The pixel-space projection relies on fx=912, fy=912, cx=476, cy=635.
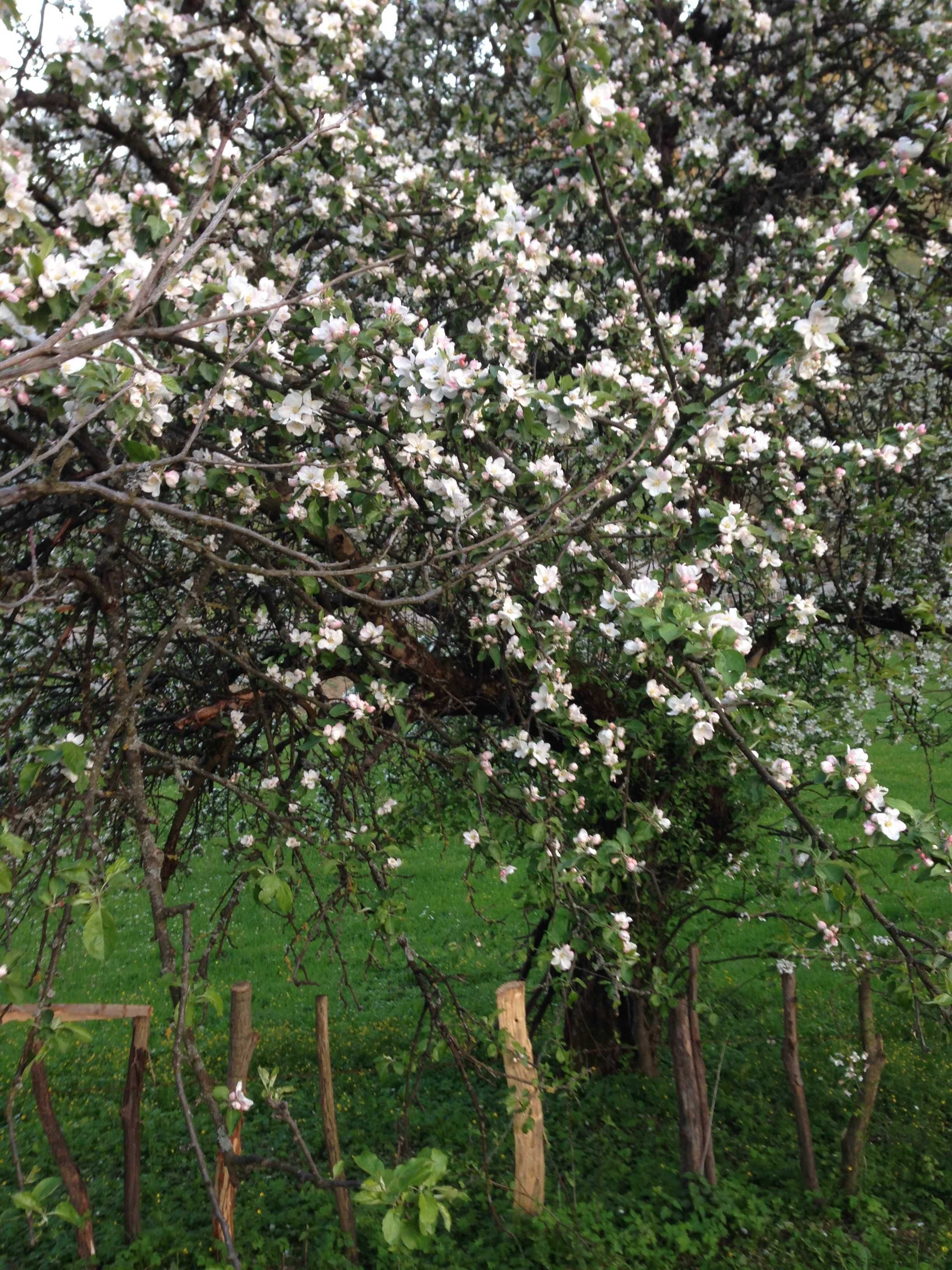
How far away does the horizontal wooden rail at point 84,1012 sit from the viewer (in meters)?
2.02

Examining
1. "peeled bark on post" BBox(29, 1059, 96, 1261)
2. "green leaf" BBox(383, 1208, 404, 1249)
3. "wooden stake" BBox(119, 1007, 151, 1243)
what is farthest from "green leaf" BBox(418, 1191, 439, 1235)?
"wooden stake" BBox(119, 1007, 151, 1243)

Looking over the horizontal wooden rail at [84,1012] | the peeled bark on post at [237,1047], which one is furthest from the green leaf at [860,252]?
the peeled bark on post at [237,1047]

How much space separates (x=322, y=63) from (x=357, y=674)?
2.71m

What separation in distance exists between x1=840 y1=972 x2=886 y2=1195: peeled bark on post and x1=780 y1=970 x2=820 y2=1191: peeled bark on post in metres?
0.13

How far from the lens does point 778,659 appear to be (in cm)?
539

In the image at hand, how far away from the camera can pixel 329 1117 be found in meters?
3.32

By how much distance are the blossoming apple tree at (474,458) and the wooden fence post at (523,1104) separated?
218 millimetres

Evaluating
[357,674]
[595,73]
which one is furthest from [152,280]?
[357,674]

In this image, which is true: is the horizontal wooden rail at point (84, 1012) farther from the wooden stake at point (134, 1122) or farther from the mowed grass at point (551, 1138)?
the mowed grass at point (551, 1138)

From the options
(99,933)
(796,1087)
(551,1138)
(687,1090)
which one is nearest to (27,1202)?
(99,933)

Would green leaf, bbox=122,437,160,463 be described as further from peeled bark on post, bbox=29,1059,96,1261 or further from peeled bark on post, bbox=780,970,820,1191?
peeled bark on post, bbox=780,970,820,1191

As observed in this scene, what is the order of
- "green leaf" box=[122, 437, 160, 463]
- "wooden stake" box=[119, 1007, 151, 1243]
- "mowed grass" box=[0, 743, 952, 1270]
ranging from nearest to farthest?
"green leaf" box=[122, 437, 160, 463]
"wooden stake" box=[119, 1007, 151, 1243]
"mowed grass" box=[0, 743, 952, 1270]

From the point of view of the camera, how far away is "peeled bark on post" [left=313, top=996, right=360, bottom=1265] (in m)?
3.28

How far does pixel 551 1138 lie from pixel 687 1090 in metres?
0.88
